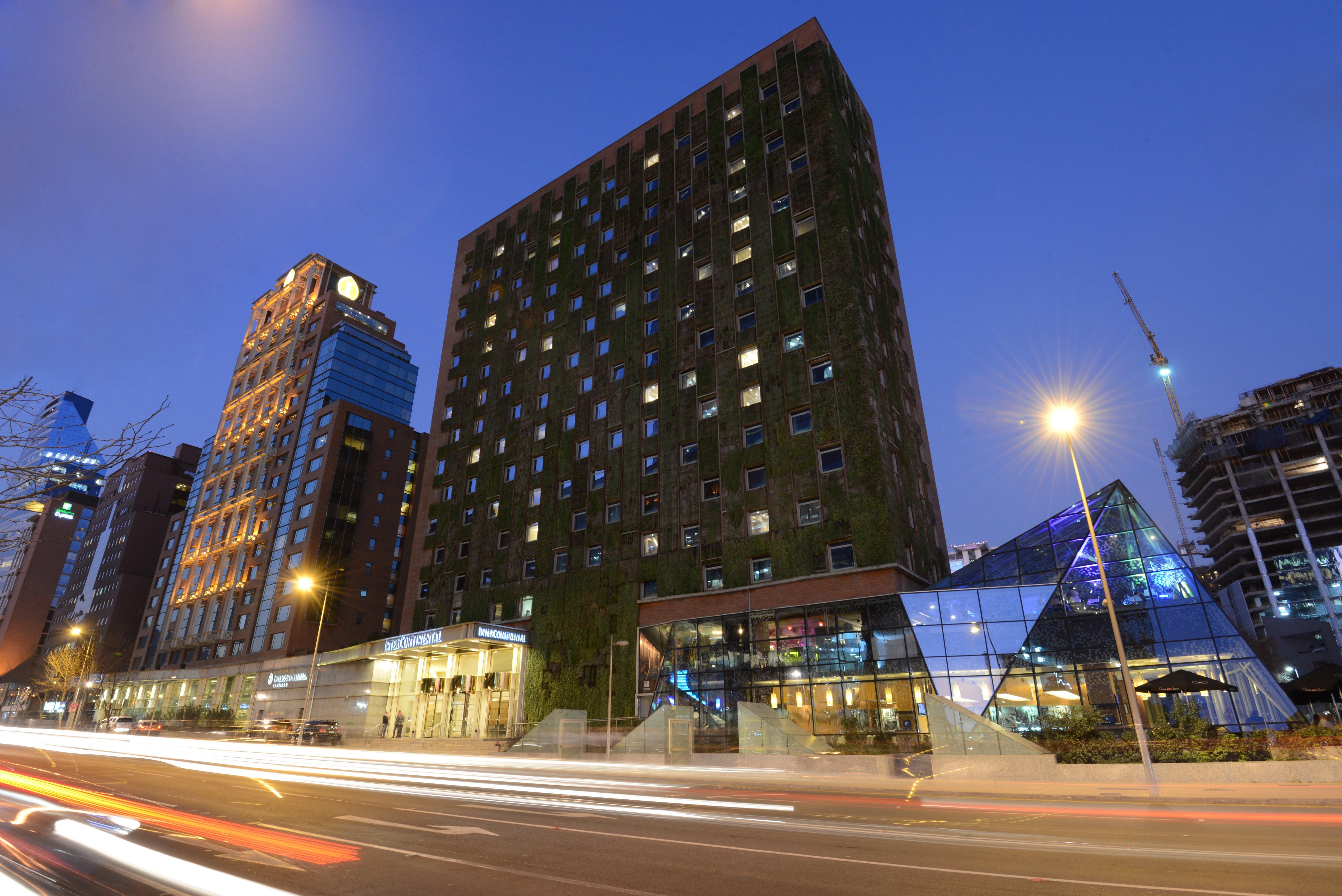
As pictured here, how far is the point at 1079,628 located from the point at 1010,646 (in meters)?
3.20

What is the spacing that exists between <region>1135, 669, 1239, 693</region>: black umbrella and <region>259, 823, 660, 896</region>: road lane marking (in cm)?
2112

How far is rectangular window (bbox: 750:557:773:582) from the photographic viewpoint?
134ft

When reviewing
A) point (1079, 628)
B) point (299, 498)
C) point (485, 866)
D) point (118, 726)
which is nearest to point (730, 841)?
point (485, 866)

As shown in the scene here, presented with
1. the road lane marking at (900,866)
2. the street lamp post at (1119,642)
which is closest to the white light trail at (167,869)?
the road lane marking at (900,866)

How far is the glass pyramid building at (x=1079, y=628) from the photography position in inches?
1144

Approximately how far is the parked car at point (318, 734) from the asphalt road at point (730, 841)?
1095 inches

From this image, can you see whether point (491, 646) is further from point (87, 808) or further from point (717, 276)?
point (87, 808)

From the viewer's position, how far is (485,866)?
1005 cm

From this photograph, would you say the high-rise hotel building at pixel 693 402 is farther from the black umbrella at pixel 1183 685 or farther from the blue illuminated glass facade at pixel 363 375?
the blue illuminated glass facade at pixel 363 375

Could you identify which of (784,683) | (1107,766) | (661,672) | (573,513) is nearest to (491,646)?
(573,513)

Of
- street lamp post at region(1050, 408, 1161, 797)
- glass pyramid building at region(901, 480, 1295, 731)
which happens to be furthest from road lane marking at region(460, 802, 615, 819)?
glass pyramid building at region(901, 480, 1295, 731)

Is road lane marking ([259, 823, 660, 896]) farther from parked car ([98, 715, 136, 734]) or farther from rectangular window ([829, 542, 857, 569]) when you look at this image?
parked car ([98, 715, 136, 734])

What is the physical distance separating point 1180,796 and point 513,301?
61.2 m

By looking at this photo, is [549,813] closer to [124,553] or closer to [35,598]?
[124,553]
